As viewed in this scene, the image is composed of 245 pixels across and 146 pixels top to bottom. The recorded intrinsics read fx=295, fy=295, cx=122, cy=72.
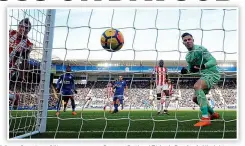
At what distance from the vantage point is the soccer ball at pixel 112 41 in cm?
393

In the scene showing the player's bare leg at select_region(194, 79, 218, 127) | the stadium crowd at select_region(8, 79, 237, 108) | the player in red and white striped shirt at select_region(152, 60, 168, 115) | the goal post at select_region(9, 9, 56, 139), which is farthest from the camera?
the stadium crowd at select_region(8, 79, 237, 108)

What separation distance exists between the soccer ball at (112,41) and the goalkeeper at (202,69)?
0.82 m

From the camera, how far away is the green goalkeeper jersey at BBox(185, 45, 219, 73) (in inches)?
146

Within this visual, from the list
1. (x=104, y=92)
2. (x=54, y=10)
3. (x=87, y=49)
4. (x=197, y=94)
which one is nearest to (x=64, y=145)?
(x=87, y=49)

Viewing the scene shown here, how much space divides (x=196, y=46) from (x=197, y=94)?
628mm

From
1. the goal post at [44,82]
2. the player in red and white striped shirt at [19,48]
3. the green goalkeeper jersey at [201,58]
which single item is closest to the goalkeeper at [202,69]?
the green goalkeeper jersey at [201,58]

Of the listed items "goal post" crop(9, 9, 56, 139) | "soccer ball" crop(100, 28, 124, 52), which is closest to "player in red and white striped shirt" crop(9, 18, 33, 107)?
"goal post" crop(9, 9, 56, 139)

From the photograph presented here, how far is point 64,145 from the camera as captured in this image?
2693 millimetres

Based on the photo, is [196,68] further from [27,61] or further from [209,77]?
[27,61]

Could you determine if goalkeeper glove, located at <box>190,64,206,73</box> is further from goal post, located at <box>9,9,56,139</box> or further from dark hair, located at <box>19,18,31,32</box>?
dark hair, located at <box>19,18,31,32</box>

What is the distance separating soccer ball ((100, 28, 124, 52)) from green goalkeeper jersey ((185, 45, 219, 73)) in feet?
3.00

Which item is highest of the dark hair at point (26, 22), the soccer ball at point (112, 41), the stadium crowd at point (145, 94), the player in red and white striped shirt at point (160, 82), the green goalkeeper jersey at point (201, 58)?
the dark hair at point (26, 22)

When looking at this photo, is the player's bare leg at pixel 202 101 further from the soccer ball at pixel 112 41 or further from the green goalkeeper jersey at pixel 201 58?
the soccer ball at pixel 112 41

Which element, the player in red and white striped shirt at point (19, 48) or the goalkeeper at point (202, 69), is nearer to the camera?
the player in red and white striped shirt at point (19, 48)
